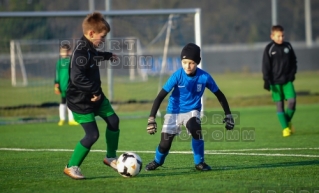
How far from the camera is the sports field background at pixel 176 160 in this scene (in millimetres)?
7152

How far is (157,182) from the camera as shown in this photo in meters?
7.39

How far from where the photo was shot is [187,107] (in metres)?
8.38

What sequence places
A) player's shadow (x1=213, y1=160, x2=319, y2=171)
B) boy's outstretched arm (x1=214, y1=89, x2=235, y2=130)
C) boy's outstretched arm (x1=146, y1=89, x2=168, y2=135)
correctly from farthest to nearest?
player's shadow (x1=213, y1=160, x2=319, y2=171) < boy's outstretched arm (x1=214, y1=89, x2=235, y2=130) < boy's outstretched arm (x1=146, y1=89, x2=168, y2=135)

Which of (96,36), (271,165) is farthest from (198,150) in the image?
(96,36)

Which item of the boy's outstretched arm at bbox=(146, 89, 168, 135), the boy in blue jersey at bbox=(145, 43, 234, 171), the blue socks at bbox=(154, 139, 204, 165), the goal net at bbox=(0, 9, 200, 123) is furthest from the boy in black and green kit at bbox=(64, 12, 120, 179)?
the goal net at bbox=(0, 9, 200, 123)

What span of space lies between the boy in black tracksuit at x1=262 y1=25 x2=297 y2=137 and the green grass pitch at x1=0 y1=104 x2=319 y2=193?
0.47m

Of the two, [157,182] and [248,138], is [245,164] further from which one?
[248,138]

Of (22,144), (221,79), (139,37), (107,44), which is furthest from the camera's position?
(221,79)

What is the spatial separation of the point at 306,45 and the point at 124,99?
20.0m

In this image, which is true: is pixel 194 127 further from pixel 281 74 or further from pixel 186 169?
pixel 281 74

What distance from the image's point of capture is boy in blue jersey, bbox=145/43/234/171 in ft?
27.0

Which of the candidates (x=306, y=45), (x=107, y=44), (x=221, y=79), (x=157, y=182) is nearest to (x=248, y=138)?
(x=157, y=182)

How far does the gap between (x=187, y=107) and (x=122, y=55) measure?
1231 cm

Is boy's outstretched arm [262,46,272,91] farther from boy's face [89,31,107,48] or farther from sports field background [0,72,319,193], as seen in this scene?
boy's face [89,31,107,48]
